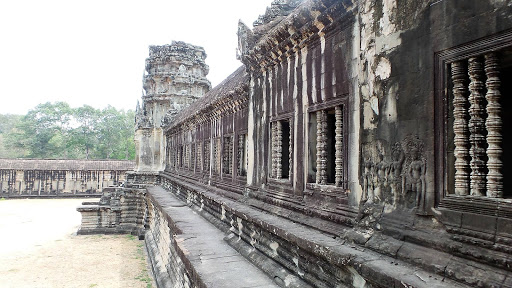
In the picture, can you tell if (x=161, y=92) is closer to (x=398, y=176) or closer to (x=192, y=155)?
(x=192, y=155)

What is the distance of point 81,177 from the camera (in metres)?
36.8

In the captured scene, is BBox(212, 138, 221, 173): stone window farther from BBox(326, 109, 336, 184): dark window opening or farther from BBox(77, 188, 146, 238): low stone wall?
BBox(77, 188, 146, 238): low stone wall

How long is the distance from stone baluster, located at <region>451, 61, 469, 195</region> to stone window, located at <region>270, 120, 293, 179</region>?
11.7 ft

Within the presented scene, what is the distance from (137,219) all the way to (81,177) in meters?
19.5

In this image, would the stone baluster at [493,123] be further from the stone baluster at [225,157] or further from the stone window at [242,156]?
the stone baluster at [225,157]

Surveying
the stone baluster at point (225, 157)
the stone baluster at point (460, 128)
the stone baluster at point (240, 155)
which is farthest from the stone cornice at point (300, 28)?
the stone baluster at point (225, 157)

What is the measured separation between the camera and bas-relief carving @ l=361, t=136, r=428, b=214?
10.3 feet

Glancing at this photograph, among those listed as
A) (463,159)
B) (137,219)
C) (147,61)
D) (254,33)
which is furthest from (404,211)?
(147,61)

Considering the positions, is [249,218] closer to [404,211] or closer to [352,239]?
[352,239]

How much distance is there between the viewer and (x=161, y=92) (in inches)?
918

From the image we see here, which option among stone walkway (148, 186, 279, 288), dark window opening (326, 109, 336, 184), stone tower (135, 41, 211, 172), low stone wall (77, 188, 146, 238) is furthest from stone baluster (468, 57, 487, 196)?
stone tower (135, 41, 211, 172)

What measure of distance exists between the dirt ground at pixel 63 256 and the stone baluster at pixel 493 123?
11.2 meters

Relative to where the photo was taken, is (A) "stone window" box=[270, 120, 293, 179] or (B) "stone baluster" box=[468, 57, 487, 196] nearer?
(B) "stone baluster" box=[468, 57, 487, 196]

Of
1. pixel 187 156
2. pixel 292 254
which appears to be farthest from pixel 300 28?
pixel 187 156
